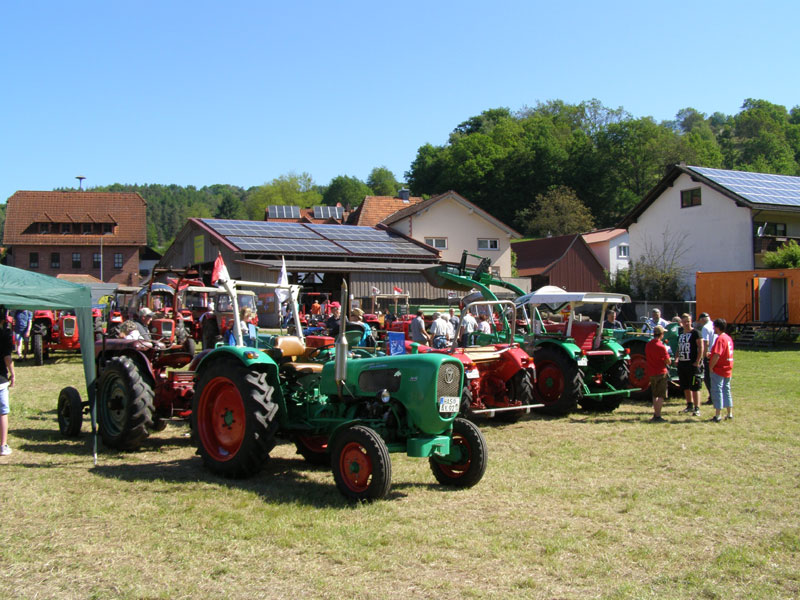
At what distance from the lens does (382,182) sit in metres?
115

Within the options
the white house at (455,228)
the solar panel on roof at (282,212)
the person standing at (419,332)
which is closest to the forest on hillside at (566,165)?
the solar panel on roof at (282,212)

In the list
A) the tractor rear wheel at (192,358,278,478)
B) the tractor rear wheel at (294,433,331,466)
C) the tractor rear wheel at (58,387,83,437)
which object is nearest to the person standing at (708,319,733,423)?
the tractor rear wheel at (294,433,331,466)

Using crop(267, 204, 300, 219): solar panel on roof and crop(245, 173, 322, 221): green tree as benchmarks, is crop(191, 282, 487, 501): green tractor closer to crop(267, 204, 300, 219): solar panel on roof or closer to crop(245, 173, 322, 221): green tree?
crop(267, 204, 300, 219): solar panel on roof

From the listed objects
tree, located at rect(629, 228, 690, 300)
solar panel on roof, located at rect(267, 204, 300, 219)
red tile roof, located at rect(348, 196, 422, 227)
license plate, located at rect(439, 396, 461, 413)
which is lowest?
license plate, located at rect(439, 396, 461, 413)

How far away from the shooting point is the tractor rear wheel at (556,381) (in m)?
11.0

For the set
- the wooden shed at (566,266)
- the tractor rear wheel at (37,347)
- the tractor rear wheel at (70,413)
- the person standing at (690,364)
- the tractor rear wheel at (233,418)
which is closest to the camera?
the tractor rear wheel at (233,418)

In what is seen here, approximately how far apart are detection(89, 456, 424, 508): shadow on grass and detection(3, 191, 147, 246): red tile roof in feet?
184

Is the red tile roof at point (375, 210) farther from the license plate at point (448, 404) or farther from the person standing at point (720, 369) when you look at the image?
the license plate at point (448, 404)

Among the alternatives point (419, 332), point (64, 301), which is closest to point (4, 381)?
point (64, 301)

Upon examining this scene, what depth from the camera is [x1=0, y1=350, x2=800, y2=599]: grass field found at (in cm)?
445

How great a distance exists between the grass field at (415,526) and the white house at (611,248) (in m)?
48.0

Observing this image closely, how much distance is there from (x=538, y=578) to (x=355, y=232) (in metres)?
33.0

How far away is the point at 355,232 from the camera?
37.0 meters

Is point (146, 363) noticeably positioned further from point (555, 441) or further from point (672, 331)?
point (672, 331)
